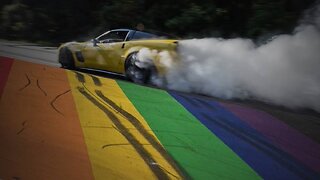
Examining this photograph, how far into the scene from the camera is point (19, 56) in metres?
7.69

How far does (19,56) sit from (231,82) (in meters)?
3.49

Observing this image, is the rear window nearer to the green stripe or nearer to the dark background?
the dark background

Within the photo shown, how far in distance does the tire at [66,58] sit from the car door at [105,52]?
243mm

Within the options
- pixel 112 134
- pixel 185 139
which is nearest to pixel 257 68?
pixel 185 139

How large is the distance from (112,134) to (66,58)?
1.97m

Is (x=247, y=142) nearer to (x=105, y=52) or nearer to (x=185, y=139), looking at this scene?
(x=185, y=139)

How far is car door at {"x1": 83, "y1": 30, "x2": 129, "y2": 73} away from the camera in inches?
303

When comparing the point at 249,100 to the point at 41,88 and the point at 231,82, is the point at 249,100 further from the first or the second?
the point at 41,88

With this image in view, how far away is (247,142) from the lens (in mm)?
6797

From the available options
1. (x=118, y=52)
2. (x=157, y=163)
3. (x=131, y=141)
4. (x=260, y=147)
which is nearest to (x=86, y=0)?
(x=118, y=52)


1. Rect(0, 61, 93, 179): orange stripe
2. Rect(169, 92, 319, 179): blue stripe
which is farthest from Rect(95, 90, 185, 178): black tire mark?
Rect(169, 92, 319, 179): blue stripe

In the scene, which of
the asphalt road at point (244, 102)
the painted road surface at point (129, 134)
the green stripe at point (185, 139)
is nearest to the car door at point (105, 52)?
the asphalt road at point (244, 102)

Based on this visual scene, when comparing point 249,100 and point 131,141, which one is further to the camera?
point 249,100

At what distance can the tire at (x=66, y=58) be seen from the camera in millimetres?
7738
